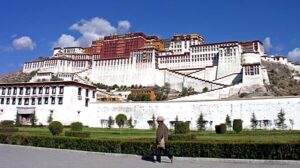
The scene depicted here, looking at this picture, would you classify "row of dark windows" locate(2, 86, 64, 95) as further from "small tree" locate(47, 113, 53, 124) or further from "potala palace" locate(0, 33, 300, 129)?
"small tree" locate(47, 113, 53, 124)

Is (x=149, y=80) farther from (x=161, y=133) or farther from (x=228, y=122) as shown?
(x=161, y=133)

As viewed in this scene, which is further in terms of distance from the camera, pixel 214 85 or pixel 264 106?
pixel 214 85

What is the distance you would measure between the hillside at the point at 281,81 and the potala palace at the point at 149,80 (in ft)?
7.79

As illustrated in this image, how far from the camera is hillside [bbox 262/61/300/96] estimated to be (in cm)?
6762

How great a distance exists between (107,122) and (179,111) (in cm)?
1152

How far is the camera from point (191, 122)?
41.8 metres

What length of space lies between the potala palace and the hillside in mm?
2373

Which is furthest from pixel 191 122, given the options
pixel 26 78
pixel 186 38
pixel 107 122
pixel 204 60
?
pixel 26 78

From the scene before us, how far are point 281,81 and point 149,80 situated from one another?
3348cm

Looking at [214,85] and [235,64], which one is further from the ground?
[235,64]

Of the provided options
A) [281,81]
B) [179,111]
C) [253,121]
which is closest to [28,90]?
[179,111]

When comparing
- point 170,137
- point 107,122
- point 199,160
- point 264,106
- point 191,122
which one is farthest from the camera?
point 107,122

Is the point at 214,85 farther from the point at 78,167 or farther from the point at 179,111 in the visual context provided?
the point at 78,167

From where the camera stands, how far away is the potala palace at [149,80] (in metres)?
41.1
